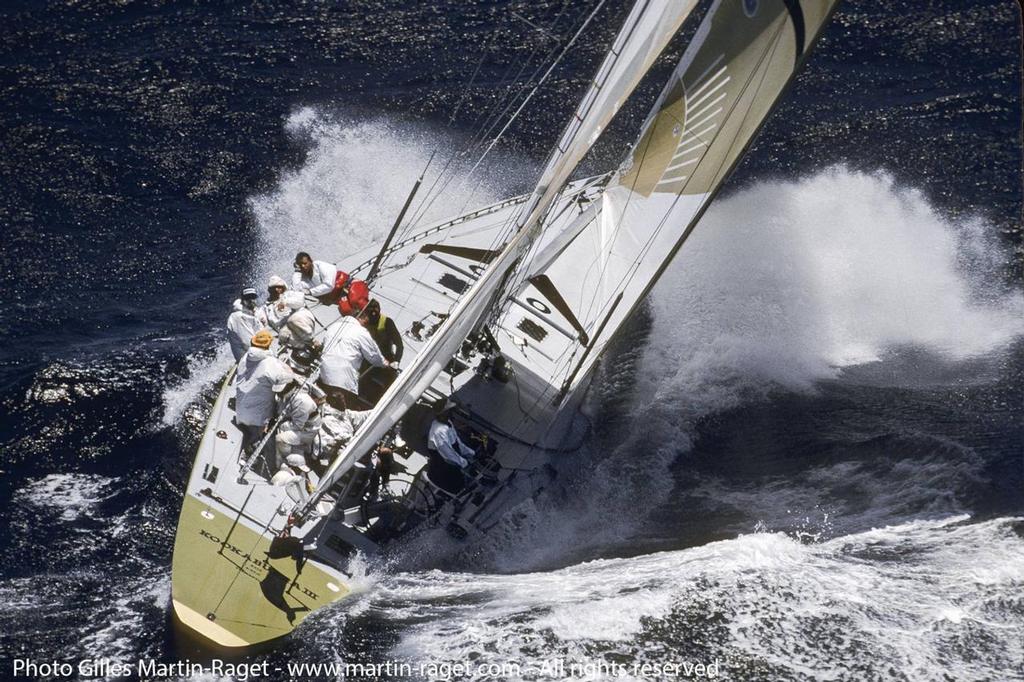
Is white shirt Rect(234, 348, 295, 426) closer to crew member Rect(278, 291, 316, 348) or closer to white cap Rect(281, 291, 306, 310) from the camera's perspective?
crew member Rect(278, 291, 316, 348)

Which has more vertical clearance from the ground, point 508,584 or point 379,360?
point 379,360

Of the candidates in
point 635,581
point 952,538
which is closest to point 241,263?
point 635,581

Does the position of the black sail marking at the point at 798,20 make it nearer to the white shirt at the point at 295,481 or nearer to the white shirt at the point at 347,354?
the white shirt at the point at 347,354

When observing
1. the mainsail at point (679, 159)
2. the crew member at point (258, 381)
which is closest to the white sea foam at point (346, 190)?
the mainsail at point (679, 159)

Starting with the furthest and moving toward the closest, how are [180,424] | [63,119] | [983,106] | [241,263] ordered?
[983,106] → [63,119] → [241,263] → [180,424]

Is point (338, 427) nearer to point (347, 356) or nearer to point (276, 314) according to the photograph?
point (347, 356)

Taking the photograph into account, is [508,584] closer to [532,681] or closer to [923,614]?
[532,681]

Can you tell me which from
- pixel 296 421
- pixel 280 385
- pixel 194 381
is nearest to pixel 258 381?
pixel 280 385
